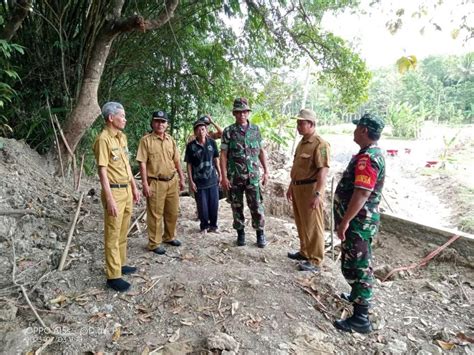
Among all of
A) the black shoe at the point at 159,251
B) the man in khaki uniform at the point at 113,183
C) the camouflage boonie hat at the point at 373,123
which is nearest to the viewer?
the camouflage boonie hat at the point at 373,123

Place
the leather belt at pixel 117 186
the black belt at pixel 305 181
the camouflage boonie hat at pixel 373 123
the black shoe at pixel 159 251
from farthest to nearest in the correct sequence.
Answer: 1. the black shoe at pixel 159 251
2. the black belt at pixel 305 181
3. the leather belt at pixel 117 186
4. the camouflage boonie hat at pixel 373 123

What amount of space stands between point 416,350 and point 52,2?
5.86 m

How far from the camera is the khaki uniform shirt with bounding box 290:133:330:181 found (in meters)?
3.06

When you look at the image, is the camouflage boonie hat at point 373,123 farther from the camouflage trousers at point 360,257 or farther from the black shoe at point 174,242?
the black shoe at point 174,242

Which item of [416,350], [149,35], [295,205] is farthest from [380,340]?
[149,35]

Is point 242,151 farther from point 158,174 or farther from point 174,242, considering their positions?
point 174,242

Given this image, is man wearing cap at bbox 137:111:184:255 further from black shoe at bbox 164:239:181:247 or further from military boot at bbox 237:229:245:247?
military boot at bbox 237:229:245:247

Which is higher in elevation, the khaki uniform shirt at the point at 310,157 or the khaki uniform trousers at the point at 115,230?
the khaki uniform shirt at the point at 310,157

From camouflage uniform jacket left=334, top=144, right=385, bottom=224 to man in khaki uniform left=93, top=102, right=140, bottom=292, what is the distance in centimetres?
187

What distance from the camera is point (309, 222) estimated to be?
3.24 meters

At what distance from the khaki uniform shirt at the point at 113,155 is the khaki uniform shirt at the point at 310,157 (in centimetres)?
169

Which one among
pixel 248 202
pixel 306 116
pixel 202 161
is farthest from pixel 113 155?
pixel 306 116

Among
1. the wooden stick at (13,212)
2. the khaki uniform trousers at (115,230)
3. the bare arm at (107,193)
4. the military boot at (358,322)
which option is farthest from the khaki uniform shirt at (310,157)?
the wooden stick at (13,212)

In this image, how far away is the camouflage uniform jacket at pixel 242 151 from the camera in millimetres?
3623
